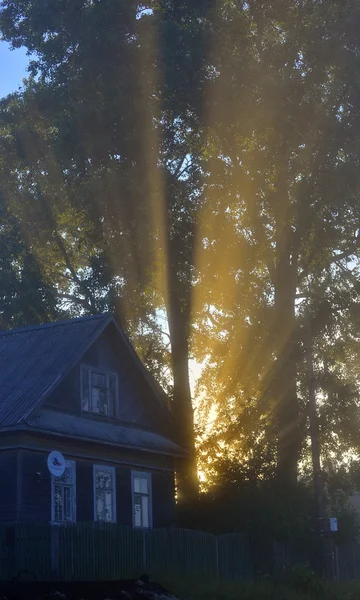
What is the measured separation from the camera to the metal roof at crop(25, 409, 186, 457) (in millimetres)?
27953

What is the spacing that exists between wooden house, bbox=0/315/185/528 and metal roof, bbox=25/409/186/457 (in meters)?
0.04

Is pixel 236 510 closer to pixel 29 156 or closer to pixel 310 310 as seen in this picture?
pixel 310 310

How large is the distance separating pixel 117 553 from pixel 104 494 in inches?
218

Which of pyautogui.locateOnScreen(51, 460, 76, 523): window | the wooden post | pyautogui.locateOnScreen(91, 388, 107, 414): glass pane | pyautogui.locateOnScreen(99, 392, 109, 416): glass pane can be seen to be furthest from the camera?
pyautogui.locateOnScreen(99, 392, 109, 416): glass pane

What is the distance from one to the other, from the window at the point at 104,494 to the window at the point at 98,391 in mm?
1877

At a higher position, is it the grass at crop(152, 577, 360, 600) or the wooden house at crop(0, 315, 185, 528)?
the wooden house at crop(0, 315, 185, 528)

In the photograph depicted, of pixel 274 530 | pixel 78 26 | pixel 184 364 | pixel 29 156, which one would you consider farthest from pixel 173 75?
pixel 274 530

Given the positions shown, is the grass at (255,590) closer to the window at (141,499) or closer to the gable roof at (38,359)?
the window at (141,499)

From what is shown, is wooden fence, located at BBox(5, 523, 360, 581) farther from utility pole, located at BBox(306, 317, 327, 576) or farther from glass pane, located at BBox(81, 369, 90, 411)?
glass pane, located at BBox(81, 369, 90, 411)

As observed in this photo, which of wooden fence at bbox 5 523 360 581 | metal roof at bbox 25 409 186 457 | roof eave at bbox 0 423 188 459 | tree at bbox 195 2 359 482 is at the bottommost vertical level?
wooden fence at bbox 5 523 360 581

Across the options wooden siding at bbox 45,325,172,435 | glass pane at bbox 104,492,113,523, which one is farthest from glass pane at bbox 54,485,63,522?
wooden siding at bbox 45,325,172,435

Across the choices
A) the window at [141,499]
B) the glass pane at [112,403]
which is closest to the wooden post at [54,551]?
the window at [141,499]

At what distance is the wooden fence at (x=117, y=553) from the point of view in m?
22.9

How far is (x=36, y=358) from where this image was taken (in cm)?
3094
